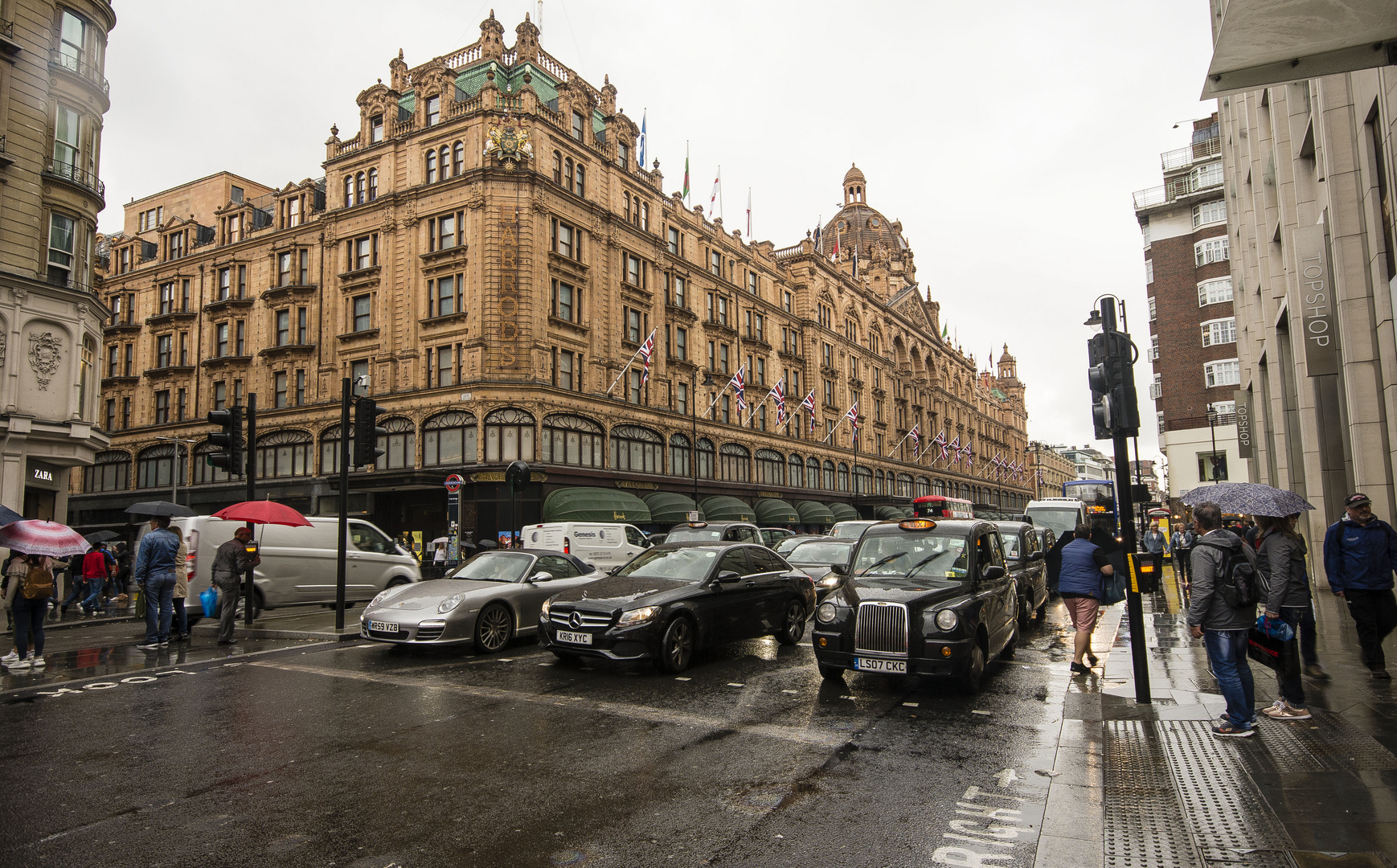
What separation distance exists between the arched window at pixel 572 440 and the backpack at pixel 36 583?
22.7 meters

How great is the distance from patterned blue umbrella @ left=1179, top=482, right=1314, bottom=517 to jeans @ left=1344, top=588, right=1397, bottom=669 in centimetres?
184

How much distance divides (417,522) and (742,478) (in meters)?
19.0

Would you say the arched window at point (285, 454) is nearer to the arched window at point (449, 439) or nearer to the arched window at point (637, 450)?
the arched window at point (449, 439)

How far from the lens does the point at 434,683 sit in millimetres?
8945

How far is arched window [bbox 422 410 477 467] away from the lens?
3269 cm

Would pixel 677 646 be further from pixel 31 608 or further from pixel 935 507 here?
pixel 935 507

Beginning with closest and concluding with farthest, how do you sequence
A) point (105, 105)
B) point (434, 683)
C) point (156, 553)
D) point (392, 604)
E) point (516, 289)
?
point (434, 683) < point (392, 604) < point (156, 553) < point (105, 105) < point (516, 289)

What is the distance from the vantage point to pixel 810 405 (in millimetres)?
53656

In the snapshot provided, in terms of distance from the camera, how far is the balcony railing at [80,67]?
2377 centimetres

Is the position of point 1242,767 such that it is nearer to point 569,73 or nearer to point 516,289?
point 516,289

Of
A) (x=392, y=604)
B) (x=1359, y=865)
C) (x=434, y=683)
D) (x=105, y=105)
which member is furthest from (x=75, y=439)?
(x=1359, y=865)

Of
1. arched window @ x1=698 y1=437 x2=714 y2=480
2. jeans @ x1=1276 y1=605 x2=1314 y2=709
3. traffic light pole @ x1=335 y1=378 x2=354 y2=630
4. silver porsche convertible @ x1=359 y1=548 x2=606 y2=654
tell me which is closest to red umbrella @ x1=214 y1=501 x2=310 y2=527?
traffic light pole @ x1=335 y1=378 x2=354 y2=630

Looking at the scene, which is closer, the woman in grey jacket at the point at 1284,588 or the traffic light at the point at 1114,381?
the woman in grey jacket at the point at 1284,588

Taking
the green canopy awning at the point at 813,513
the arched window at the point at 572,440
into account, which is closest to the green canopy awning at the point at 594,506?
the arched window at the point at 572,440
